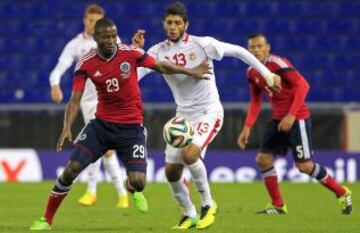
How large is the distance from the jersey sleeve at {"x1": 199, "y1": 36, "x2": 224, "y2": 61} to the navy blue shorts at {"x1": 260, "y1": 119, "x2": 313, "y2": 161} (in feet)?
7.56

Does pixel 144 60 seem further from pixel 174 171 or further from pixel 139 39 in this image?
pixel 174 171

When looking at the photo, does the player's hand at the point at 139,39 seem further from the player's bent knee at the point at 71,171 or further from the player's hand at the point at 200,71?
the player's bent knee at the point at 71,171

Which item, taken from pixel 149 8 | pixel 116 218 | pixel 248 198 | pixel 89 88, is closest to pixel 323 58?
pixel 149 8

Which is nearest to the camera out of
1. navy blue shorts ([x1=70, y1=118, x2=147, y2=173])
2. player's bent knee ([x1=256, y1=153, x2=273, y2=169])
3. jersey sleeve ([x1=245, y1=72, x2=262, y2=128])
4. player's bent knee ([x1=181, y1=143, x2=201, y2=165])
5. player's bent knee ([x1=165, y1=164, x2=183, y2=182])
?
navy blue shorts ([x1=70, y1=118, x2=147, y2=173])

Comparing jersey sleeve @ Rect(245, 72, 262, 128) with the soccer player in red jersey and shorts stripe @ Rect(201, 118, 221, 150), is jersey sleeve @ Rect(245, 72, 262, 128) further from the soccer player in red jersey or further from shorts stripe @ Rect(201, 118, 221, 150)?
the soccer player in red jersey

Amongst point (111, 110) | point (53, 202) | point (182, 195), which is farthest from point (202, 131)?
point (53, 202)

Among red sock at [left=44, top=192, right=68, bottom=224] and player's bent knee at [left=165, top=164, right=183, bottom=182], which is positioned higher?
player's bent knee at [left=165, top=164, right=183, bottom=182]

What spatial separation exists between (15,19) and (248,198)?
9095 millimetres

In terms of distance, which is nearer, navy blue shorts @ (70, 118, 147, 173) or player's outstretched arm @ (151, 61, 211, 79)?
player's outstretched arm @ (151, 61, 211, 79)

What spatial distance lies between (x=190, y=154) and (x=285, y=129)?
2368 mm

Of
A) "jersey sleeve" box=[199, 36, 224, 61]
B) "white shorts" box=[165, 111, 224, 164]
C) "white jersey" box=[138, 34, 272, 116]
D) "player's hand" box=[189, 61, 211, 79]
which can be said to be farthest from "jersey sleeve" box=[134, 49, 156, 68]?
"white shorts" box=[165, 111, 224, 164]

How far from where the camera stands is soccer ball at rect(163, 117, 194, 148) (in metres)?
9.51

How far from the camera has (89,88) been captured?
1304 centimetres

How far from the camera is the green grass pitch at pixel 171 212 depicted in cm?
969
